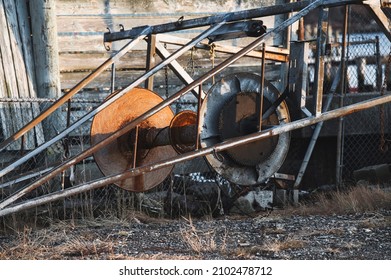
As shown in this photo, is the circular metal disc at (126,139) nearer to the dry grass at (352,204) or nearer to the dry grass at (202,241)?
the dry grass at (202,241)

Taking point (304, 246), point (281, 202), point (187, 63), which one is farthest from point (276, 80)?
point (304, 246)

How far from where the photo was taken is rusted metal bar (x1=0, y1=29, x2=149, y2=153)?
7.27 metres

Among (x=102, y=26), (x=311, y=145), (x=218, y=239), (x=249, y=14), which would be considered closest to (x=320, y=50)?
(x=249, y=14)

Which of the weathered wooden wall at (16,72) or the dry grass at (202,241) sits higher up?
the weathered wooden wall at (16,72)

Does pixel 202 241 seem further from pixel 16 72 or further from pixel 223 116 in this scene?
pixel 16 72

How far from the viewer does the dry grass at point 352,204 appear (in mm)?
9055

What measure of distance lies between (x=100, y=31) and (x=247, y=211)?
331 centimetres

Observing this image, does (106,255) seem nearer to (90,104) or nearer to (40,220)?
(40,220)

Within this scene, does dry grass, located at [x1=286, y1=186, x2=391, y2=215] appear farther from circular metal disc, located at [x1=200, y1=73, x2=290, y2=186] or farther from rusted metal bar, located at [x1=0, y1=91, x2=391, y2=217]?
rusted metal bar, located at [x1=0, y1=91, x2=391, y2=217]

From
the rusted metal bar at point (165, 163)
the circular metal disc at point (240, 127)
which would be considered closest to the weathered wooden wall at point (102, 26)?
the circular metal disc at point (240, 127)

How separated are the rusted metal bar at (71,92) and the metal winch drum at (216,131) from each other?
0.39 metres

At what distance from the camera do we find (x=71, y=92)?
7.59 meters

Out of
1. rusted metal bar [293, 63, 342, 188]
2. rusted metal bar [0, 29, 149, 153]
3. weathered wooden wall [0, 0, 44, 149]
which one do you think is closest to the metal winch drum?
rusted metal bar [0, 29, 149, 153]

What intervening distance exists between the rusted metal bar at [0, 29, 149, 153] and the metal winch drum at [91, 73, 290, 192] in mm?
386
